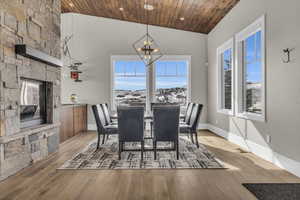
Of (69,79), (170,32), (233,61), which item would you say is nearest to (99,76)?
(69,79)

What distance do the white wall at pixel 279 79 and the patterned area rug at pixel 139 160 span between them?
3.14ft

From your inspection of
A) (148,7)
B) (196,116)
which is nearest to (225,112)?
(196,116)

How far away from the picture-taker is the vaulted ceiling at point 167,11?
538 centimetres

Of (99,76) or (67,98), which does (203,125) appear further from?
(67,98)

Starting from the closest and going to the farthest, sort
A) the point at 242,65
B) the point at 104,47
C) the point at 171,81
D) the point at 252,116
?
the point at 252,116, the point at 242,65, the point at 104,47, the point at 171,81

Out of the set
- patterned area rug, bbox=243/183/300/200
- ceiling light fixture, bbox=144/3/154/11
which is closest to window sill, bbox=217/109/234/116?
patterned area rug, bbox=243/183/300/200

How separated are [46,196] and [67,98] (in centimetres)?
516

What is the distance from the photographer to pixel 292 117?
3109mm

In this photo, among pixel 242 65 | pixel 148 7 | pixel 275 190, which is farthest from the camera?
pixel 148 7

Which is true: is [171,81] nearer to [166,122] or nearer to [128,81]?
[128,81]

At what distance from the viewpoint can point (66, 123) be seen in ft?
18.9

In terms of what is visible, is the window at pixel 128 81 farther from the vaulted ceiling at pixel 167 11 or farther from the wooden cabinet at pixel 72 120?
the vaulted ceiling at pixel 167 11

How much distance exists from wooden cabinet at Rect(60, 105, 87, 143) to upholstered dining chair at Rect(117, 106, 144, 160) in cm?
231

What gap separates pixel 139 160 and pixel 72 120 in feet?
10.2
